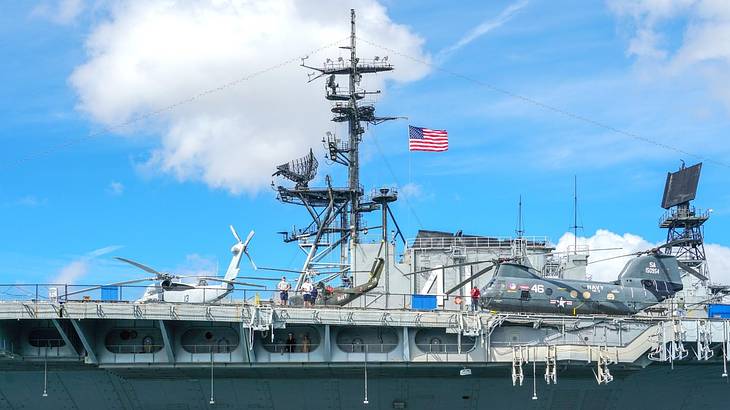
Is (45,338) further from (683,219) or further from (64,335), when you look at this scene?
(683,219)

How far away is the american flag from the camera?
1275 inches

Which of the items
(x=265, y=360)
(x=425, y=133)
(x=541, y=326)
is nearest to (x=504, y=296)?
(x=541, y=326)

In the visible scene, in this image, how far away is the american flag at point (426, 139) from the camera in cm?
3238

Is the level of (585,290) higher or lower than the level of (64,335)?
higher

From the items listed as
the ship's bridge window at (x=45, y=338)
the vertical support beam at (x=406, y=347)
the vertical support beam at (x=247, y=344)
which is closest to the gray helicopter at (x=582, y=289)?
the vertical support beam at (x=406, y=347)

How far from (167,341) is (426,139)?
1381 centimetres

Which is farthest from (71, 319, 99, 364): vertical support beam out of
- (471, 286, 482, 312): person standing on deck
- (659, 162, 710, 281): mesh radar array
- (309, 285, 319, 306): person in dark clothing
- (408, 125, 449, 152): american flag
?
(659, 162, 710, 281): mesh radar array

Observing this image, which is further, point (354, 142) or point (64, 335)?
point (354, 142)

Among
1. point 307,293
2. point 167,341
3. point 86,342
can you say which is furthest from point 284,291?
point 86,342

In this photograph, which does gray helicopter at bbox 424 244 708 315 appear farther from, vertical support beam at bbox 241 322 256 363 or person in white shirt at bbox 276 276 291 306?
vertical support beam at bbox 241 322 256 363

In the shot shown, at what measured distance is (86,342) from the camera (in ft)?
71.8

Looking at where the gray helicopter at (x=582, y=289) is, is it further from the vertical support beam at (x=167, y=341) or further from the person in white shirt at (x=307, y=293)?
the vertical support beam at (x=167, y=341)

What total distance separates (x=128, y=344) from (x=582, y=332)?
11.8 meters

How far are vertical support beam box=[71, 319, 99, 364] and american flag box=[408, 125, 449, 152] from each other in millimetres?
14337
